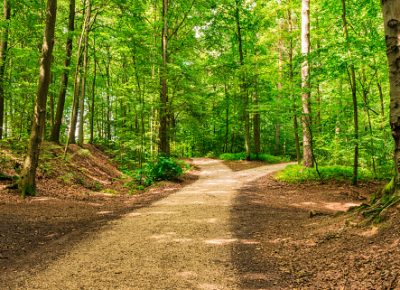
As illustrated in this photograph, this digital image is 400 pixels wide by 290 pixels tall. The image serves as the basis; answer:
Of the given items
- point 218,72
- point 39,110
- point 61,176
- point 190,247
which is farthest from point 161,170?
point 218,72

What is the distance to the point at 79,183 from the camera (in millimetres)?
11914

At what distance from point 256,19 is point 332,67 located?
1298 cm

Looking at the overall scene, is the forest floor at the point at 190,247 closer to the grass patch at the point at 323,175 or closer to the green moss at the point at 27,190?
the green moss at the point at 27,190

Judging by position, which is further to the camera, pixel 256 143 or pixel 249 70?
pixel 256 143

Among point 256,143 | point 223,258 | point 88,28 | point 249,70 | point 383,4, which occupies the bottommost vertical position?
point 223,258

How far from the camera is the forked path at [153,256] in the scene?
12.3ft

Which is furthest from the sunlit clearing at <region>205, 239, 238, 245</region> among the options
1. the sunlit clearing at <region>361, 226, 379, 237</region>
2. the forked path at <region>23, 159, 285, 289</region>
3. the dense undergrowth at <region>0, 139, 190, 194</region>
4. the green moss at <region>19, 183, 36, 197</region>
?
the dense undergrowth at <region>0, 139, 190, 194</region>

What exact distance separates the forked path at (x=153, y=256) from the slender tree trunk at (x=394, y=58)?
2.91m

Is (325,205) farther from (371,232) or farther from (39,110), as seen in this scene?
(39,110)

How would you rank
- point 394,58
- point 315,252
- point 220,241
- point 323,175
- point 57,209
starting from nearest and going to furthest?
point 315,252
point 394,58
point 220,241
point 57,209
point 323,175

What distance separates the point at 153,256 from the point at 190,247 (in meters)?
0.68

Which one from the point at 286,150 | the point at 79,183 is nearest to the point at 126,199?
the point at 79,183

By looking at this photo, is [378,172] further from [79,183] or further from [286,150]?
[286,150]

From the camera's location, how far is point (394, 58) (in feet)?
14.7
